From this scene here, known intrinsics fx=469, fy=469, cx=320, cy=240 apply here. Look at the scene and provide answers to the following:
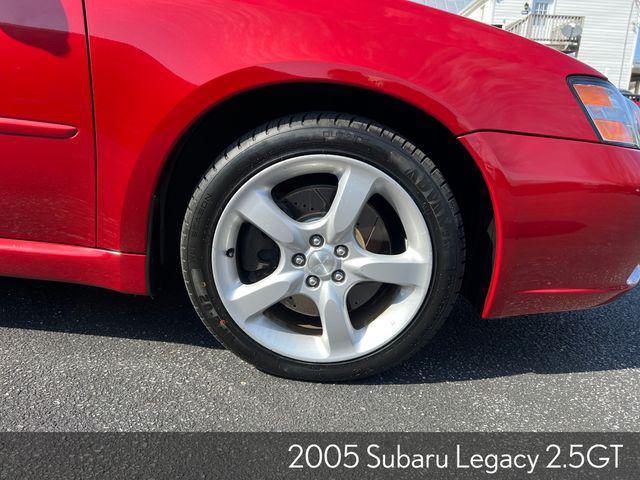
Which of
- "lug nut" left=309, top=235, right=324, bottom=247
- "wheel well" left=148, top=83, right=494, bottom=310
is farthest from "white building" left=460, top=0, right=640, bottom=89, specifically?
"lug nut" left=309, top=235, right=324, bottom=247

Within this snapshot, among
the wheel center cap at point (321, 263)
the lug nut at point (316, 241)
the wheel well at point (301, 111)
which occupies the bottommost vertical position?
the wheel center cap at point (321, 263)

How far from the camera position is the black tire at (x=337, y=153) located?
4.43 feet

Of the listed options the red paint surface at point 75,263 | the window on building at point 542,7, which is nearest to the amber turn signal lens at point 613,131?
the red paint surface at point 75,263

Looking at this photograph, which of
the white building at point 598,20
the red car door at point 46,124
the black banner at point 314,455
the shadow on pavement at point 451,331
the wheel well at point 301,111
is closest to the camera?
the black banner at point 314,455

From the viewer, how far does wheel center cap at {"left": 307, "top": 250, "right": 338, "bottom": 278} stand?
4.69 ft

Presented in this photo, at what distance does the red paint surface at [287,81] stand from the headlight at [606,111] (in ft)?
0.12

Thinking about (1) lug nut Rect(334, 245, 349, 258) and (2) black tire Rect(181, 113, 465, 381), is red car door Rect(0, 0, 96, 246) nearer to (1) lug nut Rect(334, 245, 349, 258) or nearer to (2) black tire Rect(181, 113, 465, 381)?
(2) black tire Rect(181, 113, 465, 381)

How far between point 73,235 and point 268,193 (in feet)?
2.06

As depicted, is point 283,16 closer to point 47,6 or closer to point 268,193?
point 268,193

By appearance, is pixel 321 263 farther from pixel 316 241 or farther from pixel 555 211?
pixel 555 211

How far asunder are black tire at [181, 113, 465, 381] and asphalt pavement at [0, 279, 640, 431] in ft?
0.70

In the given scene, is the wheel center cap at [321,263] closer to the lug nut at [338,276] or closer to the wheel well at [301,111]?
the lug nut at [338,276]

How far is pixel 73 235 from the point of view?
1464mm

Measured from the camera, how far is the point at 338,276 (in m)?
1.45
